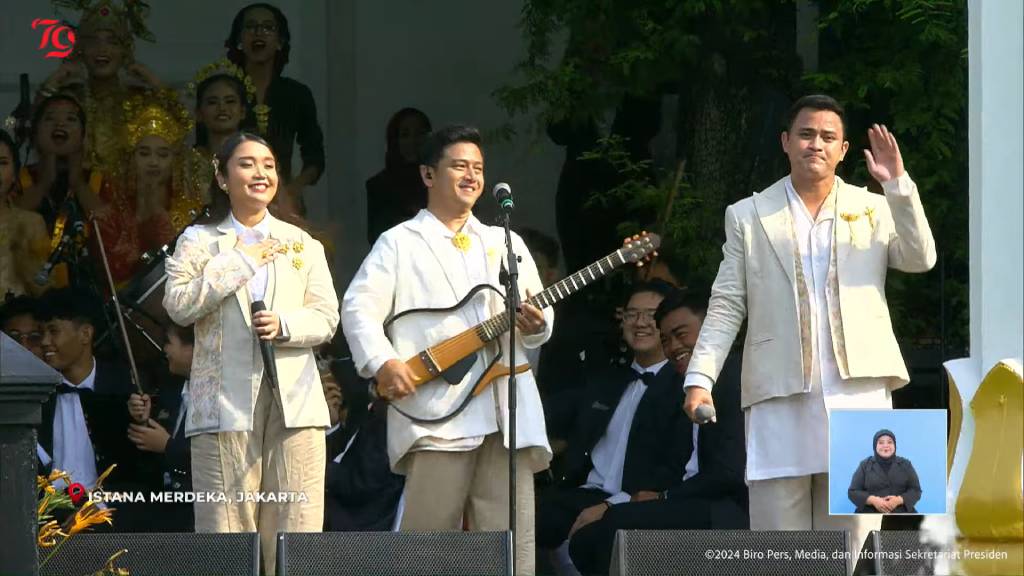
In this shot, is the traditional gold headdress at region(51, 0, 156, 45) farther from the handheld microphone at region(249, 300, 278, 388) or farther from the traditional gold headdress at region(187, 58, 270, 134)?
the handheld microphone at region(249, 300, 278, 388)

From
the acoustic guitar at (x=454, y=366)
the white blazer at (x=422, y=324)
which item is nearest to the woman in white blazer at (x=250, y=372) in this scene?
Answer: the white blazer at (x=422, y=324)

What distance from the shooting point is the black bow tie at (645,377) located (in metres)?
7.86

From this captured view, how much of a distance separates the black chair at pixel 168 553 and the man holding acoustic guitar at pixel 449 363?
3.66 ft

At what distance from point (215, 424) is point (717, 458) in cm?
201

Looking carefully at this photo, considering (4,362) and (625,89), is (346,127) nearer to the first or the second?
(625,89)

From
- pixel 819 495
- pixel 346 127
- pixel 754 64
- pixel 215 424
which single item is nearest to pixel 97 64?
pixel 346 127

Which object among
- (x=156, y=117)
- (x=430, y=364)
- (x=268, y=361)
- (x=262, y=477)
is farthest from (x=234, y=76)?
(x=262, y=477)

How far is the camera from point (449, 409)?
23.0 feet

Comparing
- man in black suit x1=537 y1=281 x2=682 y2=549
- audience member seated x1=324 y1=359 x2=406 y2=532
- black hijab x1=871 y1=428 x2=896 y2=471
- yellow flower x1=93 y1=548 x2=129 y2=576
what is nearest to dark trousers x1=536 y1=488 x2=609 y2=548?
man in black suit x1=537 y1=281 x2=682 y2=549

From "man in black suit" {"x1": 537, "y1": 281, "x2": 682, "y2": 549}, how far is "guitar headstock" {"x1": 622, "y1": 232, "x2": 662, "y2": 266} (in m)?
0.58

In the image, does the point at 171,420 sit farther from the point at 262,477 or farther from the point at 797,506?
the point at 797,506

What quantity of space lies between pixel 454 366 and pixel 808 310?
1317 mm

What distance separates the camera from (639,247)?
739 cm

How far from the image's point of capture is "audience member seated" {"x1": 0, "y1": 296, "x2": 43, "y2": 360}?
7902mm
